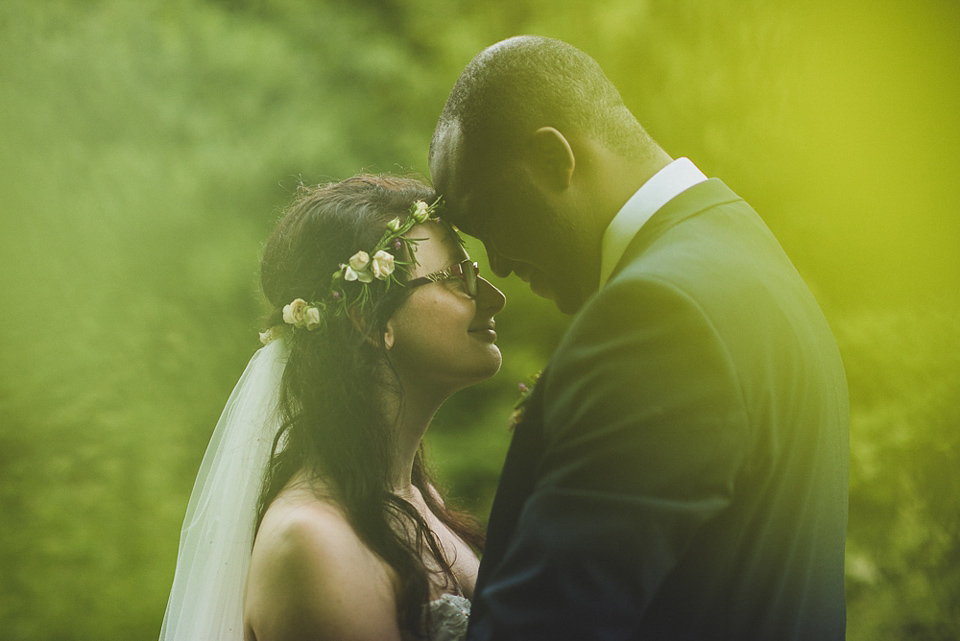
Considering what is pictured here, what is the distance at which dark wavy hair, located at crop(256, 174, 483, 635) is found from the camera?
5.24ft

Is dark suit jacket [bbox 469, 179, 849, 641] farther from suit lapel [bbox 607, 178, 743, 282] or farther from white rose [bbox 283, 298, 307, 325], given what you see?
white rose [bbox 283, 298, 307, 325]

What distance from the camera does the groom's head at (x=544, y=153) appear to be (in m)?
1.31

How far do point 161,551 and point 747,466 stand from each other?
204 centimetres

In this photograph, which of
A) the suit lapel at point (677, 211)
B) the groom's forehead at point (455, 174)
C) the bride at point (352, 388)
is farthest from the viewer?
the bride at point (352, 388)

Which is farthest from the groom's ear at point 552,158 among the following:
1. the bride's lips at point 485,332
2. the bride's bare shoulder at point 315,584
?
the bride's bare shoulder at point 315,584

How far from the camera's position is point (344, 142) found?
2697mm

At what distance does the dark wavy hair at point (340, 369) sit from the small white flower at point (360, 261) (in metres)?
0.05

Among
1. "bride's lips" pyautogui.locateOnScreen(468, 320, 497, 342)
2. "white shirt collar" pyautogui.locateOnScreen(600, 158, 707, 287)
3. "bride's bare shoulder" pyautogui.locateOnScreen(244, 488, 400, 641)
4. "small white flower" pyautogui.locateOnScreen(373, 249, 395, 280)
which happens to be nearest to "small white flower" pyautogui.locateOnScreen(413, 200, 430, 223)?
"small white flower" pyautogui.locateOnScreen(373, 249, 395, 280)

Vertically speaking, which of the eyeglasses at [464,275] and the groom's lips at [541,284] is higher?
the eyeglasses at [464,275]

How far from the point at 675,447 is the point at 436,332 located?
0.83 m

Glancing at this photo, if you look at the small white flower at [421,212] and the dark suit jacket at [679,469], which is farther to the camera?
the small white flower at [421,212]

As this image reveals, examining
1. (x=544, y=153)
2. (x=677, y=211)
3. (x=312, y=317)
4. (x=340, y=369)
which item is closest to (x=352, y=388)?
(x=340, y=369)

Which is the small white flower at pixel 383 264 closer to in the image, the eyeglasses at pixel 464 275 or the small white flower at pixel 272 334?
the eyeglasses at pixel 464 275

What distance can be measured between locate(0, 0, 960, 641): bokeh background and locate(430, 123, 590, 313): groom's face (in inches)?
32.6
